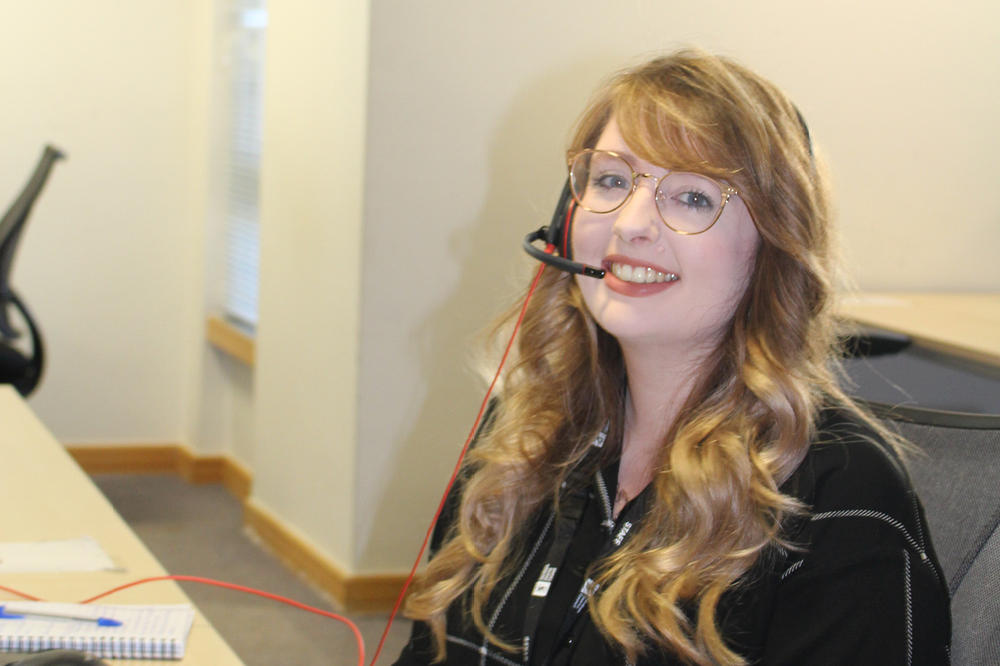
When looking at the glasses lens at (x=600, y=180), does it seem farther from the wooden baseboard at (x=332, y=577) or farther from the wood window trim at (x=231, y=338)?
the wood window trim at (x=231, y=338)

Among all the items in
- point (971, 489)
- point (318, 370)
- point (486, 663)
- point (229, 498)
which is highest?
point (971, 489)

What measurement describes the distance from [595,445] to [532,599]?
0.23 meters

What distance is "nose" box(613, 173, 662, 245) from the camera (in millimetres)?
1160

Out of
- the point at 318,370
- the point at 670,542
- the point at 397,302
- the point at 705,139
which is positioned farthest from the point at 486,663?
the point at 318,370

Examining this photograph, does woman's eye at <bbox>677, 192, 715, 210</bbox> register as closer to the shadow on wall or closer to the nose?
the nose

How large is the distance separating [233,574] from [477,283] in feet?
3.69

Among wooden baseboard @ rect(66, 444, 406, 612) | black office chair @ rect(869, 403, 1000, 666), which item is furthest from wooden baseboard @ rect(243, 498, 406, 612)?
black office chair @ rect(869, 403, 1000, 666)

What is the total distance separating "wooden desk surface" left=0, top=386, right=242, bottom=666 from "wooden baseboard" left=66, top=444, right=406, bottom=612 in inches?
41.5

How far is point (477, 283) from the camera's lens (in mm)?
2658

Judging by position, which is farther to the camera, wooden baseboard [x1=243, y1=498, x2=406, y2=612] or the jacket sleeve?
wooden baseboard [x1=243, y1=498, x2=406, y2=612]

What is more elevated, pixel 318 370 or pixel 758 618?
pixel 758 618

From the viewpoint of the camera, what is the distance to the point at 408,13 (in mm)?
2471

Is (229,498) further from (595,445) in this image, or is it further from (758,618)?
(758,618)

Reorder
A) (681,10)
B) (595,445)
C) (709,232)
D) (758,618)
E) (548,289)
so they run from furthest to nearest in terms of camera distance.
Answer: (681,10)
(548,289)
(595,445)
(709,232)
(758,618)
